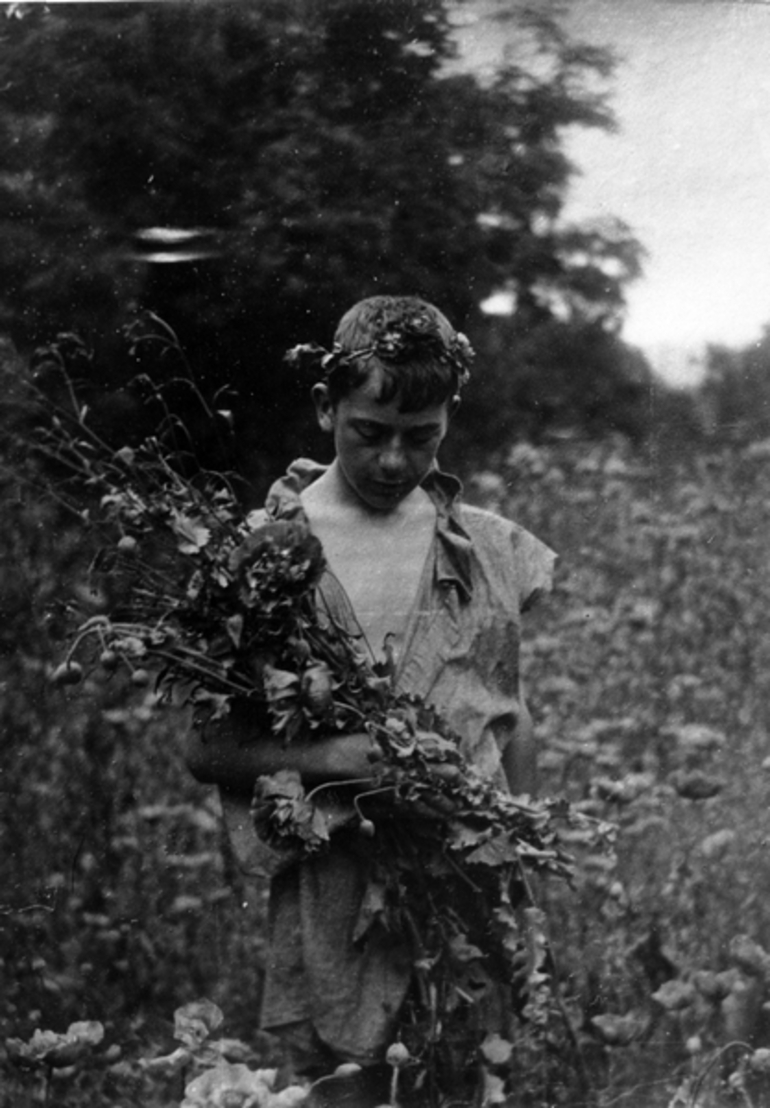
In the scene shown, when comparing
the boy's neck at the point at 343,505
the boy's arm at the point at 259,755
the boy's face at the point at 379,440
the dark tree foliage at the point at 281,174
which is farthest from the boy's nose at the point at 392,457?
the boy's arm at the point at 259,755

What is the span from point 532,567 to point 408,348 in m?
0.57

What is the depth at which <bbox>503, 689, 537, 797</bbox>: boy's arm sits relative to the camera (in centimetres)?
356

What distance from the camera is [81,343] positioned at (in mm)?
3721

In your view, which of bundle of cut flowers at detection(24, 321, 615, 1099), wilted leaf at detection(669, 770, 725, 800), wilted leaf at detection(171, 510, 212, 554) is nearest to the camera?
bundle of cut flowers at detection(24, 321, 615, 1099)

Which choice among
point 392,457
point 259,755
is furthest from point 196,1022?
point 392,457

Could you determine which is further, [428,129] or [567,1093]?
[428,129]

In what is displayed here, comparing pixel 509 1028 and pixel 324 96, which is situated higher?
pixel 324 96

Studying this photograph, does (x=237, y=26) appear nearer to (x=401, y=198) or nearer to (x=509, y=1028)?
(x=401, y=198)

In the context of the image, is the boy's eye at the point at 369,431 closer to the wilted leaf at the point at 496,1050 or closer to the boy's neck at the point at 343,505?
the boy's neck at the point at 343,505

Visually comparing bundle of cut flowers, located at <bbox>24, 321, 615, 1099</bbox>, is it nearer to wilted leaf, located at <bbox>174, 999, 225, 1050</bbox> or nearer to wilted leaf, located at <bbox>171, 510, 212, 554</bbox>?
wilted leaf, located at <bbox>171, 510, 212, 554</bbox>

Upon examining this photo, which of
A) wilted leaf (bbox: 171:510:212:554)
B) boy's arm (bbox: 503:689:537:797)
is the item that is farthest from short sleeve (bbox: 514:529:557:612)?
wilted leaf (bbox: 171:510:212:554)

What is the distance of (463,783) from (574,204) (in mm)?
1357

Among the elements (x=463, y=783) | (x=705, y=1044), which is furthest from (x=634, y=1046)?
(x=463, y=783)

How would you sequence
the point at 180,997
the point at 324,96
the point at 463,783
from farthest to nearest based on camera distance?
1. the point at 324,96
2. the point at 180,997
3. the point at 463,783
